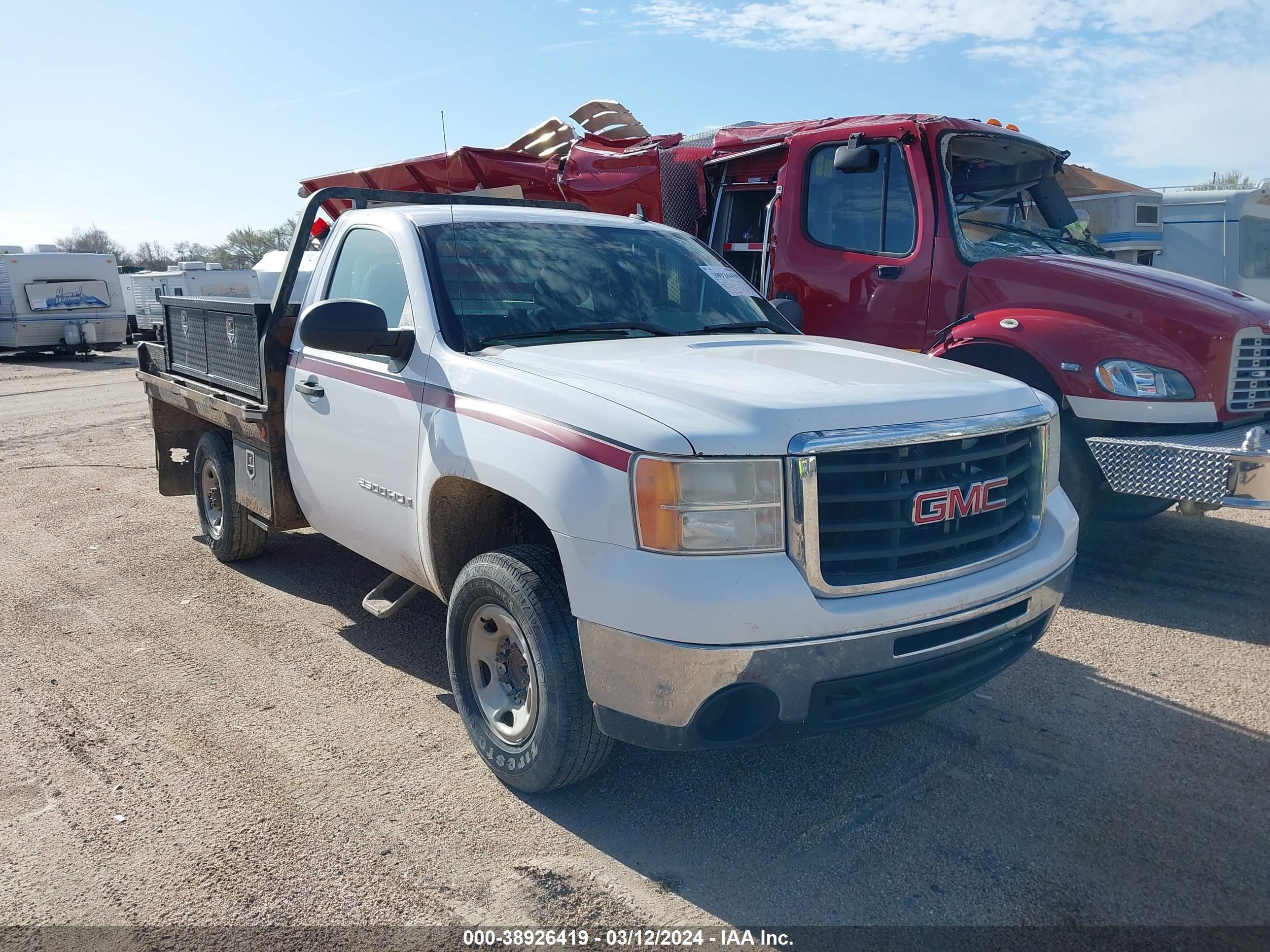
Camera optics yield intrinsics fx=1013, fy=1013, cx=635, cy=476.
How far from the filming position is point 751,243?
23.8ft

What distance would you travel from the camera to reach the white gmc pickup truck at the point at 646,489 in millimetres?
2746

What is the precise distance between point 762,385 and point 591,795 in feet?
4.87

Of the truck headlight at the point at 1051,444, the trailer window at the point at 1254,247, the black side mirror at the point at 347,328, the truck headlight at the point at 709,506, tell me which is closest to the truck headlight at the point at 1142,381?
the truck headlight at the point at 1051,444

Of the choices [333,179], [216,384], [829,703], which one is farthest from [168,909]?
[333,179]

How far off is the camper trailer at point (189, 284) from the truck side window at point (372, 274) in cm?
1877

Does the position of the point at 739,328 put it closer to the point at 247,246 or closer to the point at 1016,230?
the point at 1016,230

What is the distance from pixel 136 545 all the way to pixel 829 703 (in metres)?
5.40

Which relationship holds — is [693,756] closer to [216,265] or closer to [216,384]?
[216,384]

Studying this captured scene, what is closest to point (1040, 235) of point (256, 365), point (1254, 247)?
point (256, 365)

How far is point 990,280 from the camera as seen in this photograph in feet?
18.9

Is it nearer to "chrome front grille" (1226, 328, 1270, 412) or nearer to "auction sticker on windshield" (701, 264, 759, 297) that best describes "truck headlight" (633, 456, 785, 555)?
"auction sticker on windshield" (701, 264, 759, 297)

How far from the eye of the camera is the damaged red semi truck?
504 centimetres

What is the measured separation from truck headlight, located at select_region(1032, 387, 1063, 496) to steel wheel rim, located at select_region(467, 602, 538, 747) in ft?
6.21

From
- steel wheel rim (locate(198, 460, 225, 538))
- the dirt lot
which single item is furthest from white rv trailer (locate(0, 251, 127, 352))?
the dirt lot
